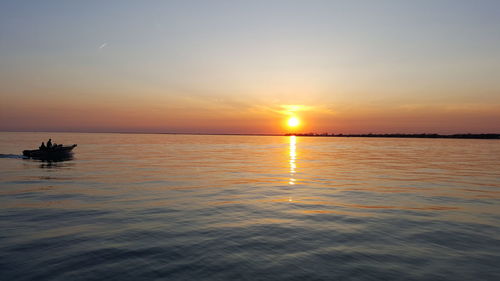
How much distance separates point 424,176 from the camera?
31.2m

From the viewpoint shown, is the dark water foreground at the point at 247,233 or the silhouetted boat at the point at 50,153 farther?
the silhouetted boat at the point at 50,153

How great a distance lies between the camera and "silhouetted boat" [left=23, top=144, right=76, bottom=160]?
4559 cm

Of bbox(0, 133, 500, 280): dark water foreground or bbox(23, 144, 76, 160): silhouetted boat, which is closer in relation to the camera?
bbox(0, 133, 500, 280): dark water foreground

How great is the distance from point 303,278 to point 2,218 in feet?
46.6

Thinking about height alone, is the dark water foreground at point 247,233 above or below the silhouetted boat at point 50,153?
below

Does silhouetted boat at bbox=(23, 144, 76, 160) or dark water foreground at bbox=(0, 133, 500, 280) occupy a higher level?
silhouetted boat at bbox=(23, 144, 76, 160)

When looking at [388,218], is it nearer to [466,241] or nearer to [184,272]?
[466,241]

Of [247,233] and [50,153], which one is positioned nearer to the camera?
[247,233]

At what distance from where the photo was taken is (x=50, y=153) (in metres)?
47.2

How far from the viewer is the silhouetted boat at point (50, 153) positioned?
45594 mm

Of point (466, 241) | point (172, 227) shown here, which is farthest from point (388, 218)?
point (172, 227)

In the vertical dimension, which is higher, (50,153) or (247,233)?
(50,153)

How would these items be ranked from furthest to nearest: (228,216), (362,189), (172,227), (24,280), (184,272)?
(362,189) → (228,216) → (172,227) → (184,272) → (24,280)

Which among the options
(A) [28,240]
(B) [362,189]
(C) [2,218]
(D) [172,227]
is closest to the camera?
(A) [28,240]
